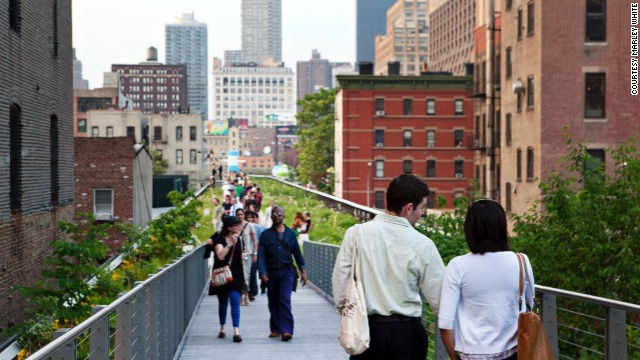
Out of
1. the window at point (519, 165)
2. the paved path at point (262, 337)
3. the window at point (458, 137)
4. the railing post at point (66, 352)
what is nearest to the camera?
the railing post at point (66, 352)

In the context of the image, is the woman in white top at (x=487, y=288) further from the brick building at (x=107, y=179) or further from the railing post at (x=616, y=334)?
the brick building at (x=107, y=179)

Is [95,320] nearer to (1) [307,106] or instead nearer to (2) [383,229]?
(2) [383,229]

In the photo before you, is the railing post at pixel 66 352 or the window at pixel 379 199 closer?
the railing post at pixel 66 352

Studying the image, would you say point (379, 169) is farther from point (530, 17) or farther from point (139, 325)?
point (139, 325)

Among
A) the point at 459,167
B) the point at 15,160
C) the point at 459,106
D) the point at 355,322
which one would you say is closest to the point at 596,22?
the point at 15,160

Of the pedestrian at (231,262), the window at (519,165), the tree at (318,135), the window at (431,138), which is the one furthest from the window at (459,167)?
the pedestrian at (231,262)

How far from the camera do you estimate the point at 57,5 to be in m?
28.0

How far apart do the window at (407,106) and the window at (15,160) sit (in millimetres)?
66443

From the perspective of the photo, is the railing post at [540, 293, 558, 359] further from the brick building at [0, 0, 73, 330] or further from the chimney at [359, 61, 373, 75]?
the chimney at [359, 61, 373, 75]

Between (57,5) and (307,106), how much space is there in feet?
267

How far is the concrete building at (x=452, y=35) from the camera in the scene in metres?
163

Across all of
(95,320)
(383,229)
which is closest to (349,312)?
(383,229)

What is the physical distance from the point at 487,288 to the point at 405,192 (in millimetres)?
1097

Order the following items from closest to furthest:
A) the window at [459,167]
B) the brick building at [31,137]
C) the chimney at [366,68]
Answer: the brick building at [31,137] → the window at [459,167] → the chimney at [366,68]
